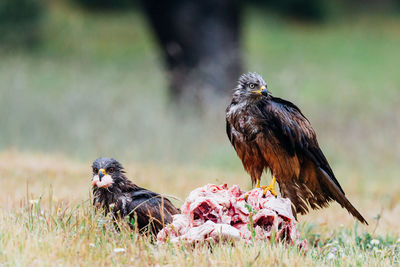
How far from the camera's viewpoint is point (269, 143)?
4926 millimetres

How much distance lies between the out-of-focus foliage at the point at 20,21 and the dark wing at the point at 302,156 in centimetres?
1849

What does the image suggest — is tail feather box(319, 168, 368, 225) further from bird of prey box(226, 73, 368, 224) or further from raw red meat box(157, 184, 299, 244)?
raw red meat box(157, 184, 299, 244)

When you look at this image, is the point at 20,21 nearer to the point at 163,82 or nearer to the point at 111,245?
the point at 163,82

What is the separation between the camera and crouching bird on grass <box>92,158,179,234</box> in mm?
4832

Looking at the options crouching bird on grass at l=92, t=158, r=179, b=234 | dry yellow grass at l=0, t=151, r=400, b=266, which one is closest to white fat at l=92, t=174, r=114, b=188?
crouching bird on grass at l=92, t=158, r=179, b=234

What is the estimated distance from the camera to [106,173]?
489 centimetres

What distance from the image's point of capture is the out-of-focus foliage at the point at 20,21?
2231 centimetres

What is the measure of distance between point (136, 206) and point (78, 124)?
18.1 ft

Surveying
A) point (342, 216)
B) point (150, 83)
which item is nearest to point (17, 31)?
point (150, 83)

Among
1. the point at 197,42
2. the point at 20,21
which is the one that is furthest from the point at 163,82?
the point at 20,21

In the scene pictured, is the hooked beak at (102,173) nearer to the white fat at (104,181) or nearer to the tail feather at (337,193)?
the white fat at (104,181)

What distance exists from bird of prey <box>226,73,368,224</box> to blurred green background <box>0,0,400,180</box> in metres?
4.17

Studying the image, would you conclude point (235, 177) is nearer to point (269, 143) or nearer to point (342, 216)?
point (342, 216)

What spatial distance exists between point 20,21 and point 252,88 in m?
19.8
